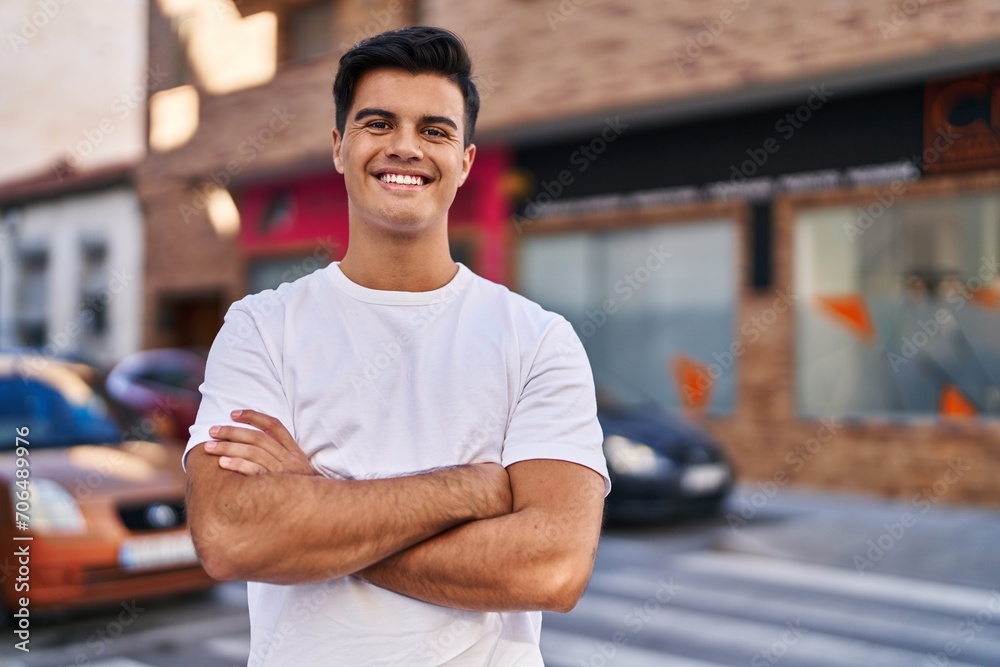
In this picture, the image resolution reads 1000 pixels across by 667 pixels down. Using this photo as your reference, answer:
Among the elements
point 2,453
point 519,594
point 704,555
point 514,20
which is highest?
point 514,20

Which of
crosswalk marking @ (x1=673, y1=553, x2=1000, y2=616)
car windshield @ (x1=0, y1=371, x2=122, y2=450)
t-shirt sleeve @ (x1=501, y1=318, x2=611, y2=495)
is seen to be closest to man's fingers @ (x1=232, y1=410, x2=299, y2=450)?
t-shirt sleeve @ (x1=501, y1=318, x2=611, y2=495)

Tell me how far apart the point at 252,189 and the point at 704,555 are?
516 inches

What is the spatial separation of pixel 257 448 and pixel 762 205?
11291 mm

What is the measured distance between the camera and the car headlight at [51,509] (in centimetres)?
564

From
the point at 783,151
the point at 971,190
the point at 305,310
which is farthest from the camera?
the point at 783,151

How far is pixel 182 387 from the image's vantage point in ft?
42.9

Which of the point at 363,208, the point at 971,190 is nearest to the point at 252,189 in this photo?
the point at 971,190

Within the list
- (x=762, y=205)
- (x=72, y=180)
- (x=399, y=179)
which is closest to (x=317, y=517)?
(x=399, y=179)

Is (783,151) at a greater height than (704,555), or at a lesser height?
greater

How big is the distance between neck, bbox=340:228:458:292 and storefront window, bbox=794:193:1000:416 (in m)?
10.1

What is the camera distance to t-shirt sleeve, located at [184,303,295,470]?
185 centimetres

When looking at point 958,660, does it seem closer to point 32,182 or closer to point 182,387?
point 182,387

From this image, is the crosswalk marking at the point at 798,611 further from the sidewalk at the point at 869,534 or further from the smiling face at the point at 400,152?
the smiling face at the point at 400,152

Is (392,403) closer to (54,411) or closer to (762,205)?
(54,411)
